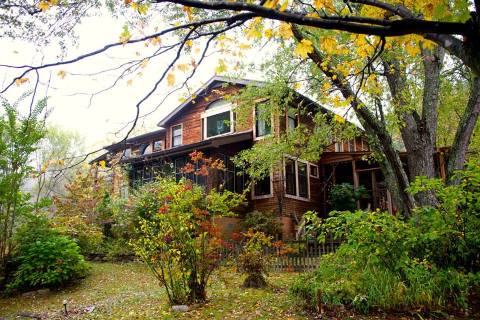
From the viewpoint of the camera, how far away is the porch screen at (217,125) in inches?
820

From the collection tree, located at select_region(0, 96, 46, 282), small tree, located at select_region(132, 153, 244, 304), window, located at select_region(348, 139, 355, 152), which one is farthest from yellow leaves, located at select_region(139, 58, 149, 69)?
window, located at select_region(348, 139, 355, 152)

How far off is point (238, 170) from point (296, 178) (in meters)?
2.96

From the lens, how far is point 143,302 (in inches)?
331

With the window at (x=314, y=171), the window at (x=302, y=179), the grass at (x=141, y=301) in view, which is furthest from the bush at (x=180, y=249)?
the window at (x=314, y=171)

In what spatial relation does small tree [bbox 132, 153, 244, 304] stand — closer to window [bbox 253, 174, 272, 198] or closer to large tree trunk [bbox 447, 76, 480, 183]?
large tree trunk [bbox 447, 76, 480, 183]

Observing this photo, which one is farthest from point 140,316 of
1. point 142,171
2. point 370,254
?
point 142,171

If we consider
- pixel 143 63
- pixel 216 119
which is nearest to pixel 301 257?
pixel 143 63

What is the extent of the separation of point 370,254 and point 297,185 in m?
13.3

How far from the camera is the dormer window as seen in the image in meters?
20.7

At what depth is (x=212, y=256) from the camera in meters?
7.65

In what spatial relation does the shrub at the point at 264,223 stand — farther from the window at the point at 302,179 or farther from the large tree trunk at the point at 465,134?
the large tree trunk at the point at 465,134

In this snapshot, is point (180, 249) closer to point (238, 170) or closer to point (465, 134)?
point (465, 134)

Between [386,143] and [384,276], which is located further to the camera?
[386,143]

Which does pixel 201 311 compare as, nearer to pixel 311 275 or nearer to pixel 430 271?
pixel 311 275
